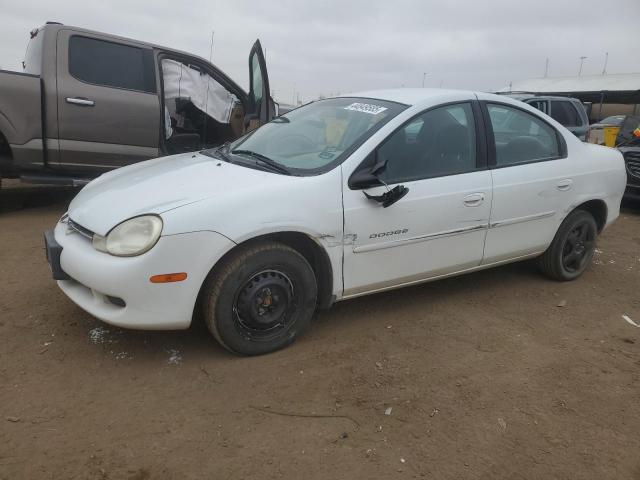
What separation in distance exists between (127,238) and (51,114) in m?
3.46

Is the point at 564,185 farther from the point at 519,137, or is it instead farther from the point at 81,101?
the point at 81,101

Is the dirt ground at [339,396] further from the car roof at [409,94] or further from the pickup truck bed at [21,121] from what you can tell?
the pickup truck bed at [21,121]

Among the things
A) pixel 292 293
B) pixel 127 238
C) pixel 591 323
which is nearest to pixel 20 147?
pixel 127 238

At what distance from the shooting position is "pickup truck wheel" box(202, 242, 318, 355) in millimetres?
2840

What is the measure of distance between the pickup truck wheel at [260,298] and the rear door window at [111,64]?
3.86 metres

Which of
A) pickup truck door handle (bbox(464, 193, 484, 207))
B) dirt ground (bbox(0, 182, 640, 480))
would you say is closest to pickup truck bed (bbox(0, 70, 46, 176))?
dirt ground (bbox(0, 182, 640, 480))

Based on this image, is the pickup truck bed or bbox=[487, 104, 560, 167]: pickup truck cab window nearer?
bbox=[487, 104, 560, 167]: pickup truck cab window

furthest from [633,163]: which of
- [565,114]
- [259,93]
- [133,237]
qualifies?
[133,237]

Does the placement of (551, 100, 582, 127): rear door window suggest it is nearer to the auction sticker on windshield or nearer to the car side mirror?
the auction sticker on windshield

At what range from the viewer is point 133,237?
2.70 metres

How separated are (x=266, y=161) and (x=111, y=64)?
340cm

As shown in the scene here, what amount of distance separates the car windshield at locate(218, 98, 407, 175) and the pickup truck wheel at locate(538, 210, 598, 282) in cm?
189

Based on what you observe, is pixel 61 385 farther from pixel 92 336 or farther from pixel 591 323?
pixel 591 323

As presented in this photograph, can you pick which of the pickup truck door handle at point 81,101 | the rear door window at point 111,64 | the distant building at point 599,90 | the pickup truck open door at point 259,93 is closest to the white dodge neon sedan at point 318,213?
the pickup truck open door at point 259,93
